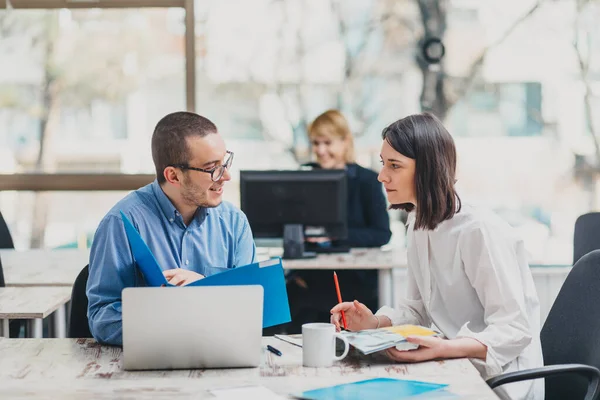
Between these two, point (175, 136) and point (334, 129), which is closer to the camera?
point (175, 136)

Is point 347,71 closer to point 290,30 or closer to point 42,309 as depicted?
point 290,30

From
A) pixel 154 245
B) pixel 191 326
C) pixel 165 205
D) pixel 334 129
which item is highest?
pixel 334 129

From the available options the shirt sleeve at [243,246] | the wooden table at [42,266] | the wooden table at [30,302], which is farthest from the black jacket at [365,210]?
the shirt sleeve at [243,246]

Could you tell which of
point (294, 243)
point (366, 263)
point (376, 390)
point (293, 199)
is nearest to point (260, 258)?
point (294, 243)

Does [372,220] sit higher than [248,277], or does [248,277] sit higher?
[248,277]

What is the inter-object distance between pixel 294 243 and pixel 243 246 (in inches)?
67.2

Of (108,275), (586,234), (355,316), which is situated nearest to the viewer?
(108,275)

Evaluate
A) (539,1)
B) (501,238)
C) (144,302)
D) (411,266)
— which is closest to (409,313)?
(411,266)

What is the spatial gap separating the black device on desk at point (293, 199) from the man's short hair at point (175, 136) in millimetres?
1898

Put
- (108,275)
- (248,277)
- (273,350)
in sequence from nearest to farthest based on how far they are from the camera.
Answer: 1. (248,277)
2. (273,350)
3. (108,275)

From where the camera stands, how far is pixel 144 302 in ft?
6.09

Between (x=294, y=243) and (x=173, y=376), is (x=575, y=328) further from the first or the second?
(x=294, y=243)

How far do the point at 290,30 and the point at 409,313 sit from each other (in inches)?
134

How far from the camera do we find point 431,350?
2.03 meters
